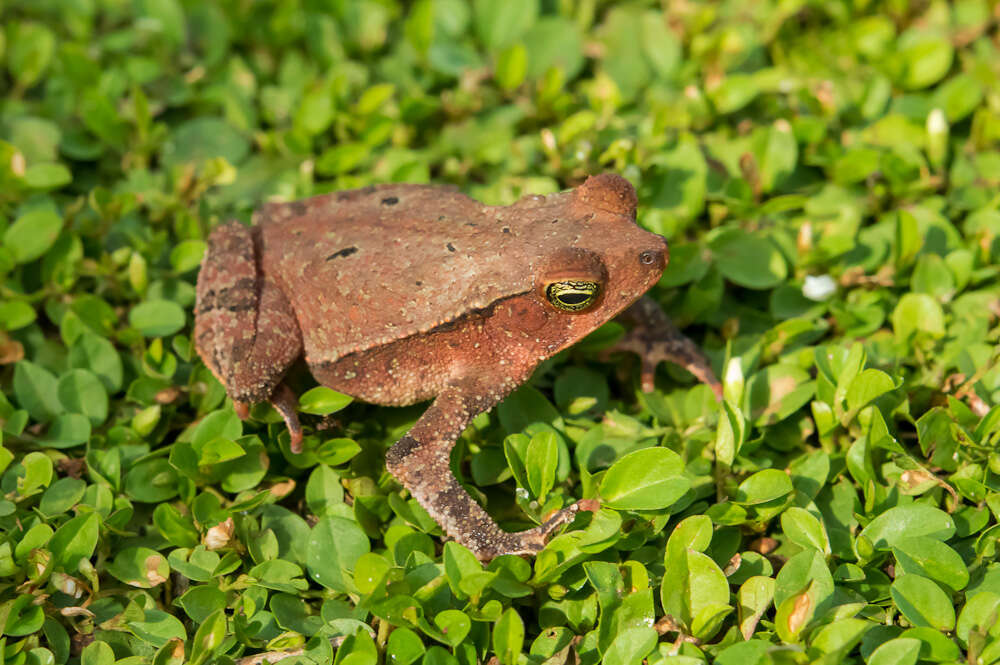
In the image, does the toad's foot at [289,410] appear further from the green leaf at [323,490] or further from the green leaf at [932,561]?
the green leaf at [932,561]

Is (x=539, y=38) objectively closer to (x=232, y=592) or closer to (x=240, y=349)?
(x=240, y=349)

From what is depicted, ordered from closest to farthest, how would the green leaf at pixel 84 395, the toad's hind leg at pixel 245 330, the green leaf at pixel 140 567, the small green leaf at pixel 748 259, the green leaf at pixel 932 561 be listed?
the green leaf at pixel 932 561 → the green leaf at pixel 140 567 → the toad's hind leg at pixel 245 330 → the green leaf at pixel 84 395 → the small green leaf at pixel 748 259

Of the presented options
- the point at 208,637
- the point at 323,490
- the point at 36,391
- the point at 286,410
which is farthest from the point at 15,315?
the point at 208,637

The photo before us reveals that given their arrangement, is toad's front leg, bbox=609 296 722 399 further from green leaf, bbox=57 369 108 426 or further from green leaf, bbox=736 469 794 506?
green leaf, bbox=57 369 108 426

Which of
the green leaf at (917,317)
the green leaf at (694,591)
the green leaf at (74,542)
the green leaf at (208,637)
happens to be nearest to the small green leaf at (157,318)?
the green leaf at (74,542)

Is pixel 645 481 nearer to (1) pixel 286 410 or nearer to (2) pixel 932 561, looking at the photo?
(2) pixel 932 561

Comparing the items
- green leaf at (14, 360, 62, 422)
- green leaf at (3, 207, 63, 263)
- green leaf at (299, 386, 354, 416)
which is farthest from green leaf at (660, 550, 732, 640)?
green leaf at (3, 207, 63, 263)
